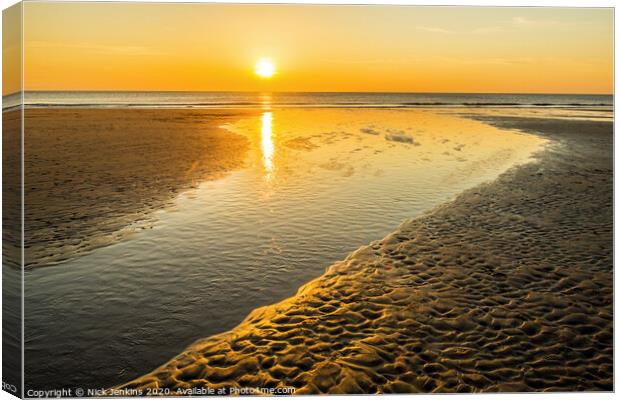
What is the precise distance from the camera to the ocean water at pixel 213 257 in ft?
20.9

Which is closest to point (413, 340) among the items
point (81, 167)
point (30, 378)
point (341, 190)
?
point (30, 378)

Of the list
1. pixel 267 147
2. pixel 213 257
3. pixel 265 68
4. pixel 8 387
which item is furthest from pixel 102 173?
pixel 8 387

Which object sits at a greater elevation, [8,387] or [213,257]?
[213,257]

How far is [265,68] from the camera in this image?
12297 millimetres

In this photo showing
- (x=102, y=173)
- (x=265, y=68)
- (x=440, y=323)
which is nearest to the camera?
(x=440, y=323)

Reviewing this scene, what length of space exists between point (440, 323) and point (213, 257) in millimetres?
4311

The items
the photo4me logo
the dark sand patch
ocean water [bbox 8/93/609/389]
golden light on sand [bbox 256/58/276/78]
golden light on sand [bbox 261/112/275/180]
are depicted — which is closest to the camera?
the photo4me logo

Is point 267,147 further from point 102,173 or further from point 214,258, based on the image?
point 214,258

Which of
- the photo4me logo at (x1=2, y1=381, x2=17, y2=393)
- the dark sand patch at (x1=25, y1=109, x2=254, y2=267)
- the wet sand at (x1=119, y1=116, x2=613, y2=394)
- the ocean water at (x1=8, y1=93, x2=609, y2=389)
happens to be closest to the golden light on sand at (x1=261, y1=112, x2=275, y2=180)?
the ocean water at (x1=8, y1=93, x2=609, y2=389)

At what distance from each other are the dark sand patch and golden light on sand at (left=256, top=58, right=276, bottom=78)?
13.7 feet

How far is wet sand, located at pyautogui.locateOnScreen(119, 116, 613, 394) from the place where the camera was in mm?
5879

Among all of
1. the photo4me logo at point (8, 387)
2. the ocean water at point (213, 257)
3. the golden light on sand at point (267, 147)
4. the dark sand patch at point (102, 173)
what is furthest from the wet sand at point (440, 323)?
the golden light on sand at point (267, 147)

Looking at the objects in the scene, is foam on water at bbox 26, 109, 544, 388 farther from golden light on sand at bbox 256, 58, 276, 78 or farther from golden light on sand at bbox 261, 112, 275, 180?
golden light on sand at bbox 256, 58, 276, 78

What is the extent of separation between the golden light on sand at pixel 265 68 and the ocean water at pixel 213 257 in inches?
132
